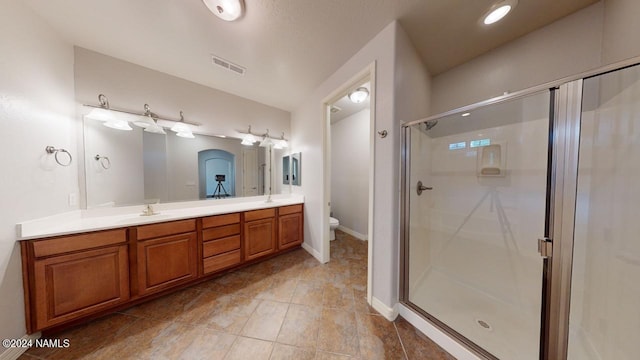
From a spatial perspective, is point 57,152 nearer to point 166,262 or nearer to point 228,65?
point 166,262

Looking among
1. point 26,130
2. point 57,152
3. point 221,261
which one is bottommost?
point 221,261

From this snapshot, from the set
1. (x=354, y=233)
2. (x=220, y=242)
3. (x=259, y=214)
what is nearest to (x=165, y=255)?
(x=220, y=242)

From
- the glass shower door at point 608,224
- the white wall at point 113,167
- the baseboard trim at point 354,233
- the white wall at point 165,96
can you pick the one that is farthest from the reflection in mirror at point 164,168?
the glass shower door at point 608,224

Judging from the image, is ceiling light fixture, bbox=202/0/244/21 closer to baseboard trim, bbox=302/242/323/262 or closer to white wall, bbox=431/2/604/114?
white wall, bbox=431/2/604/114

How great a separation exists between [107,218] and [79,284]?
61 centimetres

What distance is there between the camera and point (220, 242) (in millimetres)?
2033

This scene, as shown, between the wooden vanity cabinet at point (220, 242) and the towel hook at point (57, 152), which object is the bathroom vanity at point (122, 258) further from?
the towel hook at point (57, 152)

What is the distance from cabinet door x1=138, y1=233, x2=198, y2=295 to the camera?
160 centimetres

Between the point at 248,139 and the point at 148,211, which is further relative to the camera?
the point at 248,139

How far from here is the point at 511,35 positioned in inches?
61.7

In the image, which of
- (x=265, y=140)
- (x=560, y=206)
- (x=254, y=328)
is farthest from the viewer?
(x=265, y=140)

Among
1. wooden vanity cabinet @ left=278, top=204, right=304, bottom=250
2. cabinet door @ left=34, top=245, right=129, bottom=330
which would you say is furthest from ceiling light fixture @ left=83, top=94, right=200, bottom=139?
wooden vanity cabinet @ left=278, top=204, right=304, bottom=250

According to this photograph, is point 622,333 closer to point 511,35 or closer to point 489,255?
point 489,255

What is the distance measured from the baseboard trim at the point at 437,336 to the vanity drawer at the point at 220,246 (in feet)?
6.17
